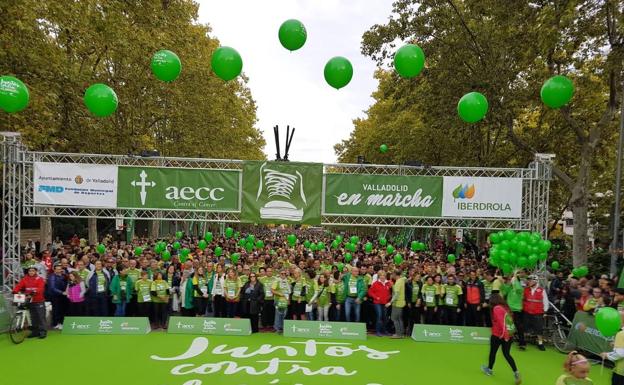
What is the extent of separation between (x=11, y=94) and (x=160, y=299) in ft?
18.2

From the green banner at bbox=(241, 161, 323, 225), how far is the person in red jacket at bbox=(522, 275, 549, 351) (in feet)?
17.3

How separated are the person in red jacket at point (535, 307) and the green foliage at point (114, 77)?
1389 cm

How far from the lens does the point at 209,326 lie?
1073 centimetres

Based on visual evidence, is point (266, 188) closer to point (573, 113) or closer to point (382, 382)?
point (382, 382)

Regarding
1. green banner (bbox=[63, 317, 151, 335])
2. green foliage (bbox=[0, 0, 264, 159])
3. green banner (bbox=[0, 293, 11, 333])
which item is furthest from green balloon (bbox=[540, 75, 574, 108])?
green banner (bbox=[0, 293, 11, 333])

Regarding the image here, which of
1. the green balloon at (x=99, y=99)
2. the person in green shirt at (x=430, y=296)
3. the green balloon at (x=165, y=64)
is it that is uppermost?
the green balloon at (x=165, y=64)

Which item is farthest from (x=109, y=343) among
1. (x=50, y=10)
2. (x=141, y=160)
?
(x=50, y=10)

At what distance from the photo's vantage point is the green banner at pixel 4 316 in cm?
1038

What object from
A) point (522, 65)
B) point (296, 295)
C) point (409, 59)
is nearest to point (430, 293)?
point (296, 295)

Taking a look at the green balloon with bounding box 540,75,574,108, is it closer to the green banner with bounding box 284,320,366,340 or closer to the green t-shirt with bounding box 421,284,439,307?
the green t-shirt with bounding box 421,284,439,307

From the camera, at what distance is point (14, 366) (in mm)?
8242

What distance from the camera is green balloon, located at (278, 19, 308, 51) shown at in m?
8.91

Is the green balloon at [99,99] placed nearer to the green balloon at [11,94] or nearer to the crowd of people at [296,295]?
the green balloon at [11,94]

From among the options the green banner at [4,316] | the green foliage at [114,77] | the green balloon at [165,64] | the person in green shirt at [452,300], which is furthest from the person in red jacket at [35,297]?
the person in green shirt at [452,300]
